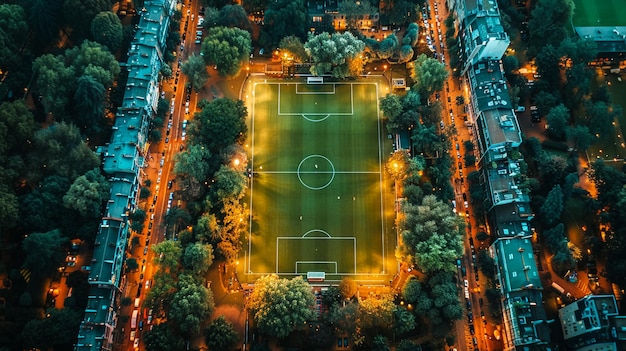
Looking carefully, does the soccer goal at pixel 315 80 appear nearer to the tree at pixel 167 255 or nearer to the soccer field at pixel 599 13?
the tree at pixel 167 255

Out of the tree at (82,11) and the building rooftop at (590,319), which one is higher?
the tree at (82,11)

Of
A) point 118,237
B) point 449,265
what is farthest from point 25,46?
point 449,265

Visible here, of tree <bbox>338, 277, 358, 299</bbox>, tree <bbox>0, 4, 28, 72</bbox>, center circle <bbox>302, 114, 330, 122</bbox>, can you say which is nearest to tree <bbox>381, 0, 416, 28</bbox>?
center circle <bbox>302, 114, 330, 122</bbox>

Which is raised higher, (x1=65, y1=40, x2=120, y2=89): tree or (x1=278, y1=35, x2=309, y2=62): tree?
(x1=278, y1=35, x2=309, y2=62): tree

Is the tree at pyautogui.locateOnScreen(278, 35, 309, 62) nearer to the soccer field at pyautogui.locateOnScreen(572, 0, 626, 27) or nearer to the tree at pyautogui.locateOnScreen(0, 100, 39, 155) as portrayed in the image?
the tree at pyautogui.locateOnScreen(0, 100, 39, 155)

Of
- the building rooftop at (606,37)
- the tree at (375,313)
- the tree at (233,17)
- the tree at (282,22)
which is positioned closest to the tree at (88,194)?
the tree at (233,17)

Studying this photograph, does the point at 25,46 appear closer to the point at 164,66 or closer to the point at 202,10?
the point at 164,66

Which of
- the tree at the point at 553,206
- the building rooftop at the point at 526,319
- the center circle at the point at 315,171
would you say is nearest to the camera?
the building rooftop at the point at 526,319

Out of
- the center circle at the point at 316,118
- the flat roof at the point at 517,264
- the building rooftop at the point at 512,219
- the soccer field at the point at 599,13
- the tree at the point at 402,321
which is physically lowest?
the tree at the point at 402,321
